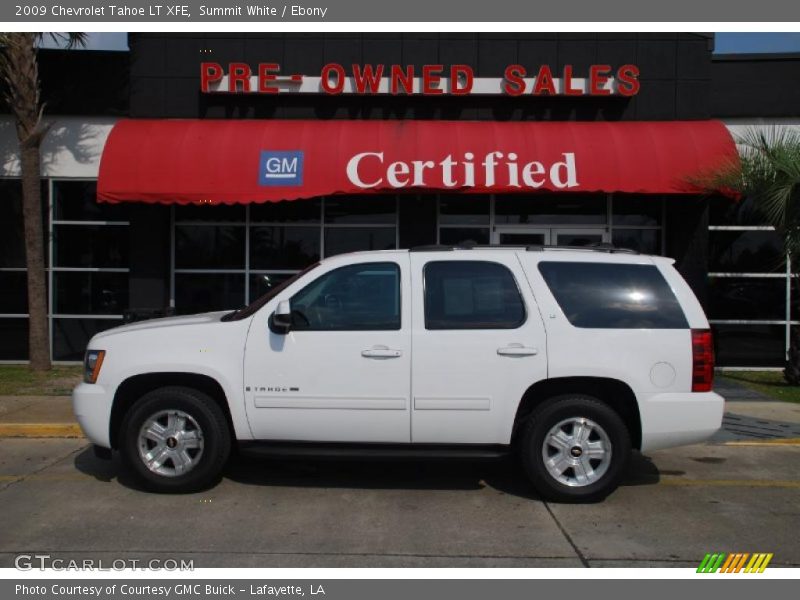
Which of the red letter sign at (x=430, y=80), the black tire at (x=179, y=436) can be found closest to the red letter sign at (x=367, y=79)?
the red letter sign at (x=430, y=80)

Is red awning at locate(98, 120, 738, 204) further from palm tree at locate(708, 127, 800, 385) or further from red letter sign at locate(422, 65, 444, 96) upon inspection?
red letter sign at locate(422, 65, 444, 96)

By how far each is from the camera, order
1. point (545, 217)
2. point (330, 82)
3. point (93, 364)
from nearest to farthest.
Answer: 1. point (93, 364)
2. point (330, 82)
3. point (545, 217)

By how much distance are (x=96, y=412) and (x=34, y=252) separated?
22.2 ft

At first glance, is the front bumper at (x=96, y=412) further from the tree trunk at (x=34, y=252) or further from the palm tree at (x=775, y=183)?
the palm tree at (x=775, y=183)

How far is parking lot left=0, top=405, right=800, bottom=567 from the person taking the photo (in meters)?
4.87

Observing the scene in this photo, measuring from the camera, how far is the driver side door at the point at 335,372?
583 centimetres

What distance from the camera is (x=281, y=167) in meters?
11.7

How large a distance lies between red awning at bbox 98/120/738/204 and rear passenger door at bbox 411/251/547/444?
588 cm

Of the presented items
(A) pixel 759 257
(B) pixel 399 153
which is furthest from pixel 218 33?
(A) pixel 759 257

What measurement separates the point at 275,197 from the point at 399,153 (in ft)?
6.73

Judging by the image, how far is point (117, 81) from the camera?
13.1m

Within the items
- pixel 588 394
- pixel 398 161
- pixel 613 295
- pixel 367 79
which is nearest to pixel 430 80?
pixel 367 79

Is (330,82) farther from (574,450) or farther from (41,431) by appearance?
(574,450)

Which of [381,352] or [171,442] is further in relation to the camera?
[171,442]
